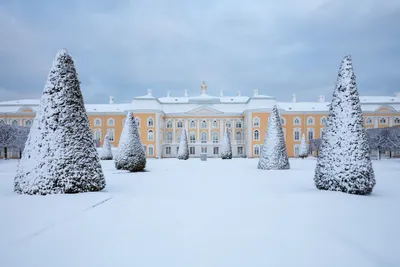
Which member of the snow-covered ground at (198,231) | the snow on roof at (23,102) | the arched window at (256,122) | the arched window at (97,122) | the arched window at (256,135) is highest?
the snow on roof at (23,102)

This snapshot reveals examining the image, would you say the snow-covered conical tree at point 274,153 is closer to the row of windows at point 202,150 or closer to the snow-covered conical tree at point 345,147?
the snow-covered conical tree at point 345,147

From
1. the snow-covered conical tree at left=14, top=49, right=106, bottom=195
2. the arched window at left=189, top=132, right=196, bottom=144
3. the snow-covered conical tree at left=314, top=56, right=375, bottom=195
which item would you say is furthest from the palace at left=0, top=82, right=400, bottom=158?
the snow-covered conical tree at left=14, top=49, right=106, bottom=195

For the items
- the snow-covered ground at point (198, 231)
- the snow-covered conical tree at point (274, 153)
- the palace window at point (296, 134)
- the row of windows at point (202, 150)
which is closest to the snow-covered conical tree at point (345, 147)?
the snow-covered ground at point (198, 231)

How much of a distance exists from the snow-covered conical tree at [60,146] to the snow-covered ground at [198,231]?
0.37m

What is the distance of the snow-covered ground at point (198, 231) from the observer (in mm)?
3047

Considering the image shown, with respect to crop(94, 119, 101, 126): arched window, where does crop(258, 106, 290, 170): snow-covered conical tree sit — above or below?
below

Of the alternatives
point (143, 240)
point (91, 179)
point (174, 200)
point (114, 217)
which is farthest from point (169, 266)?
point (91, 179)

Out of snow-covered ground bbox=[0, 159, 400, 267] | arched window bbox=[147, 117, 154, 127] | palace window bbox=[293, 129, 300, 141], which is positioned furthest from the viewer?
palace window bbox=[293, 129, 300, 141]

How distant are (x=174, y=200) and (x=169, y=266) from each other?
3.31m

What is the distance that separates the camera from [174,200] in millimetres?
6188

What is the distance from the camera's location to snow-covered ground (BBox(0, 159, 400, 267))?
120 inches

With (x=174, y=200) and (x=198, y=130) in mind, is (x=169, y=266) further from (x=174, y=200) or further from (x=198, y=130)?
(x=198, y=130)

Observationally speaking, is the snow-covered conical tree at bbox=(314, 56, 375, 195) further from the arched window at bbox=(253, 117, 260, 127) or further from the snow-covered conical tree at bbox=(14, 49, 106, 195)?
the arched window at bbox=(253, 117, 260, 127)

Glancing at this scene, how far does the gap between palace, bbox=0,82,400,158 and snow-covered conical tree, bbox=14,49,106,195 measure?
3707 cm
